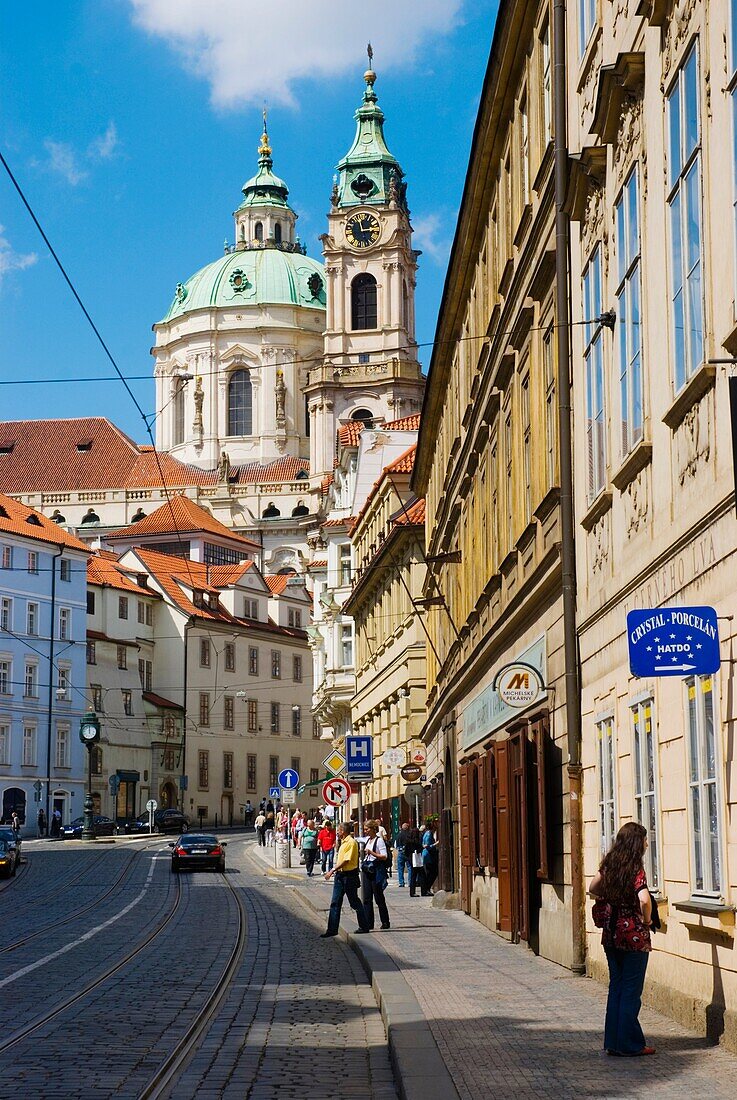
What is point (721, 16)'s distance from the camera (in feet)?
34.3

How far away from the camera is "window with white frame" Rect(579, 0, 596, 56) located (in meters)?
16.6

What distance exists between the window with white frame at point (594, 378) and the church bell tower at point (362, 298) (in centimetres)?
11648

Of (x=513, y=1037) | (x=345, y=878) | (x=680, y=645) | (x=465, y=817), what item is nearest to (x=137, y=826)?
(x=465, y=817)

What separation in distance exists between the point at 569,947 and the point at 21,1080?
7.60m

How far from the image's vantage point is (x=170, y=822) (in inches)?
3337

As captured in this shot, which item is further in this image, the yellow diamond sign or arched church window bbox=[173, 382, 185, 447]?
arched church window bbox=[173, 382, 185, 447]

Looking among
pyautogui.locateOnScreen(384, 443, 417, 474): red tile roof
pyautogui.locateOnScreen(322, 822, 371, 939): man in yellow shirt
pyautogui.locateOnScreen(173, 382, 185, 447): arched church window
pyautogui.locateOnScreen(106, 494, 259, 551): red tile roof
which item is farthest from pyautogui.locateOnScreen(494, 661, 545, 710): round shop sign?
pyautogui.locateOnScreen(173, 382, 185, 447): arched church window

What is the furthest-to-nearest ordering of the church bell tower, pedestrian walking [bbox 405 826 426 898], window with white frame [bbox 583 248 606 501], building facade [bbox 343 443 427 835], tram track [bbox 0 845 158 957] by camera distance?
the church bell tower → building facade [bbox 343 443 427 835] → pedestrian walking [bbox 405 826 426 898] → tram track [bbox 0 845 158 957] → window with white frame [bbox 583 248 606 501]

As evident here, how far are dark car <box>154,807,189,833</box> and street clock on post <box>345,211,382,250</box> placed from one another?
208 ft

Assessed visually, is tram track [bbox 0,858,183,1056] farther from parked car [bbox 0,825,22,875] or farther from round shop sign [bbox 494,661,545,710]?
parked car [bbox 0,825,22,875]

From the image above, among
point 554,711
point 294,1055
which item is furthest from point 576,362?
point 294,1055

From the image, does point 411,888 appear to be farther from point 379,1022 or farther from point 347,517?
point 347,517

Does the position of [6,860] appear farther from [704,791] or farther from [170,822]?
[704,791]

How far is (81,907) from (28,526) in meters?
59.6
